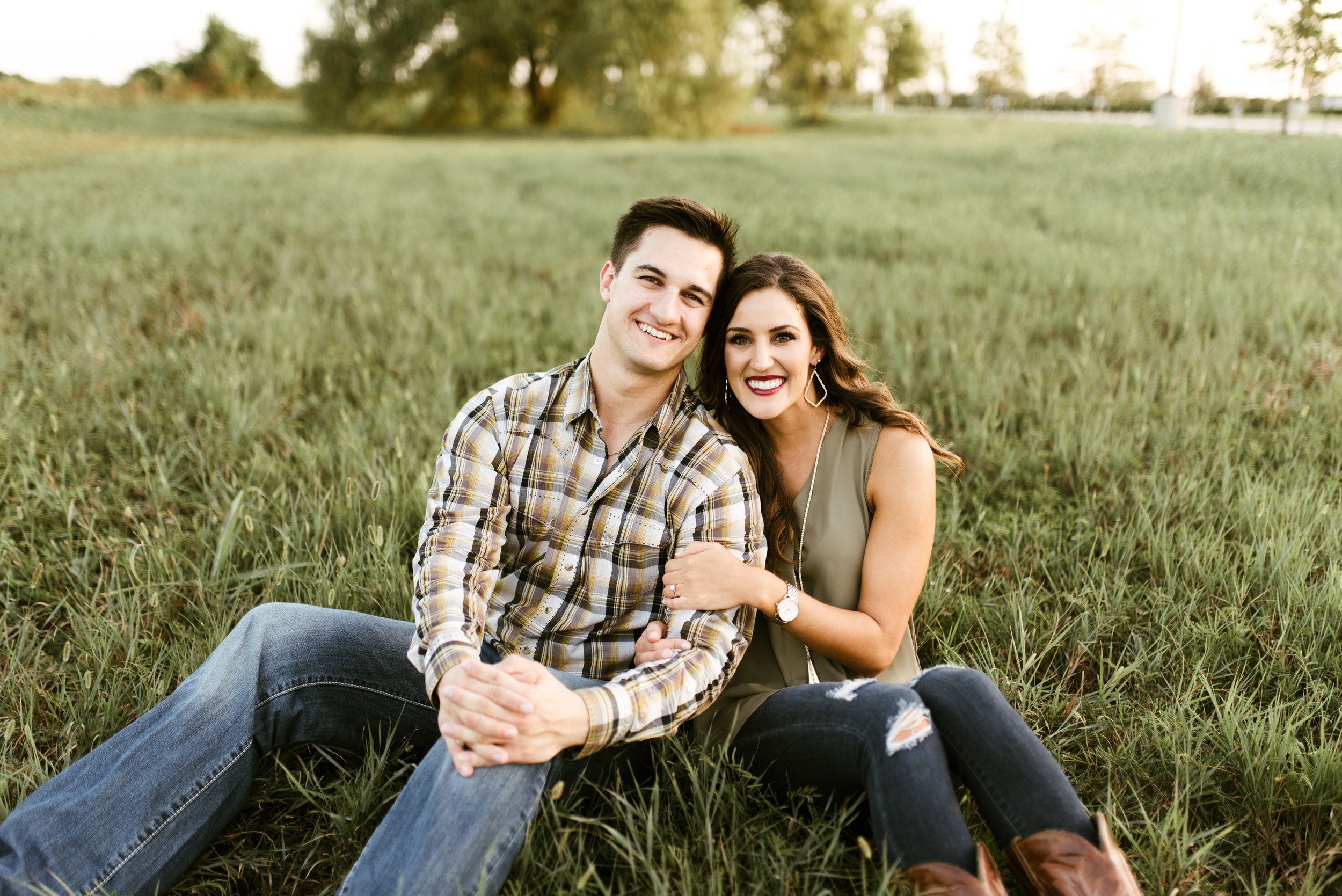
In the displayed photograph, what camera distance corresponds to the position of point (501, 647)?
83.0 inches

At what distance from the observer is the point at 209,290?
18.4 ft

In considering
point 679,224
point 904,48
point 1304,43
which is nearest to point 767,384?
point 679,224

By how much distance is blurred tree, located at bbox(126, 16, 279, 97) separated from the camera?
46.9m

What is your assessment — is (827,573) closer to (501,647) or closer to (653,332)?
(653,332)

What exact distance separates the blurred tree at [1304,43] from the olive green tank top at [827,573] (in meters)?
5.63

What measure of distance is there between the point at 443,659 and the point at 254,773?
25.1 inches

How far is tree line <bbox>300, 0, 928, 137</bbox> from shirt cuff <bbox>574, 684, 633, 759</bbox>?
26.7 metres

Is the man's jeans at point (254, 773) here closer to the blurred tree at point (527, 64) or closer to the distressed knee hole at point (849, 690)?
the distressed knee hole at point (849, 690)

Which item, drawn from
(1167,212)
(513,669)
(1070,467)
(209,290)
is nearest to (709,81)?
(1167,212)

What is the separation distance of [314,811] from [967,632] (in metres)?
1.99

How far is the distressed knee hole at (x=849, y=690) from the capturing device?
68.7 inches

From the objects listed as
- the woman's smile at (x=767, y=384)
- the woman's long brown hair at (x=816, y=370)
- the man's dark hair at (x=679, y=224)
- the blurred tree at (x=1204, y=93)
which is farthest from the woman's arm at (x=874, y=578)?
the blurred tree at (x=1204, y=93)

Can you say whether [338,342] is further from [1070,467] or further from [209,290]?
[1070,467]

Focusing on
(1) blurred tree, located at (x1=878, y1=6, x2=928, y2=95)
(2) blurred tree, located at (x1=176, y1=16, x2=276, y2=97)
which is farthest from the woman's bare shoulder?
(2) blurred tree, located at (x1=176, y1=16, x2=276, y2=97)
